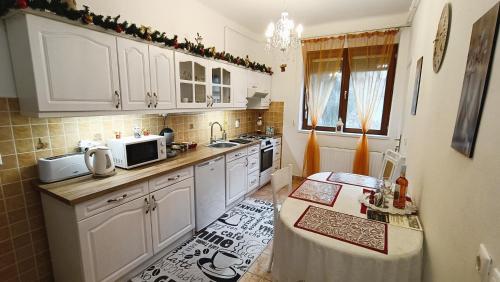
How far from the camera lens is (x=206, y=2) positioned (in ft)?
9.77

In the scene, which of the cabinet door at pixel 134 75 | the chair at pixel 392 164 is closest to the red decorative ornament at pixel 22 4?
the cabinet door at pixel 134 75

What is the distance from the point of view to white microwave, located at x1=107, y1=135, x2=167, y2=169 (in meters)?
2.03

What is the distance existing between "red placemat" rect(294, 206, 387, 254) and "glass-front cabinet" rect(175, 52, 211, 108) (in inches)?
71.7

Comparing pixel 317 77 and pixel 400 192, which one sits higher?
pixel 317 77

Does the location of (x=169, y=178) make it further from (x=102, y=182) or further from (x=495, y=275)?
(x=495, y=275)

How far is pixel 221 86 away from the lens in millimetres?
3137

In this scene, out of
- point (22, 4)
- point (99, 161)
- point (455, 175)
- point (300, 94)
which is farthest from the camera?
point (300, 94)

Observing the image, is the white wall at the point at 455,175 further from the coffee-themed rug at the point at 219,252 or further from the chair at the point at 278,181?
the coffee-themed rug at the point at 219,252

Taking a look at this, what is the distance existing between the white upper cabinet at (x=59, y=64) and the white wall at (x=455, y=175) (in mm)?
2208

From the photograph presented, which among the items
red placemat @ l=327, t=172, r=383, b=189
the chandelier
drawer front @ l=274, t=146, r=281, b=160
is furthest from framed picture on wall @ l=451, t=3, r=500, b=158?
drawer front @ l=274, t=146, r=281, b=160

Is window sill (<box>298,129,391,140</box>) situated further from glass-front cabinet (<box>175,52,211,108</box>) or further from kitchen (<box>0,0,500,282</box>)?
glass-front cabinet (<box>175,52,211,108</box>)

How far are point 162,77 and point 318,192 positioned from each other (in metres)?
1.83

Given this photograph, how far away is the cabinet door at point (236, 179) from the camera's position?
3014mm

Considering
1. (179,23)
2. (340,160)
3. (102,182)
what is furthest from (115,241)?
(340,160)
